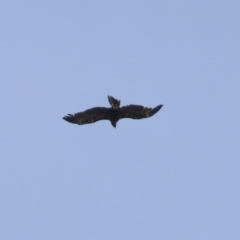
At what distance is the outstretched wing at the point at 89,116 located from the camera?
58.8 m

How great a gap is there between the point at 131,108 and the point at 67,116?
2.87 metres

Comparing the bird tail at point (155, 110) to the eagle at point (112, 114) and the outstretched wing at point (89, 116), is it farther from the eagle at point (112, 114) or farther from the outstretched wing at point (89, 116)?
the outstretched wing at point (89, 116)

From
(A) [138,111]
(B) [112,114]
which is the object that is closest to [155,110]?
(A) [138,111]

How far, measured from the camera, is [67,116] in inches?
2314

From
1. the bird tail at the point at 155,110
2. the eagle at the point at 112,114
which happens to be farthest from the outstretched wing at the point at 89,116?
the bird tail at the point at 155,110

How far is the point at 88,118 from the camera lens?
59.2 meters

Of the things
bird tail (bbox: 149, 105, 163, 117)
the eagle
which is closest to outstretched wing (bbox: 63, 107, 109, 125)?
the eagle

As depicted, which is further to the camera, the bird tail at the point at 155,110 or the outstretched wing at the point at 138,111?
the outstretched wing at the point at 138,111

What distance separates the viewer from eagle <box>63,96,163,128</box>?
2318 inches

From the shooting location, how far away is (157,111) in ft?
194

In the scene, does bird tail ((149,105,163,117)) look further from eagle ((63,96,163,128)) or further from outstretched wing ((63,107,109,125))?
outstretched wing ((63,107,109,125))

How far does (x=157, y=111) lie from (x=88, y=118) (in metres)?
3.03

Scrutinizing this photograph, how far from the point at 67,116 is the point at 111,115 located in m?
2.07

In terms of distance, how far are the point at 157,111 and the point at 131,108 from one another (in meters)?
1.19
